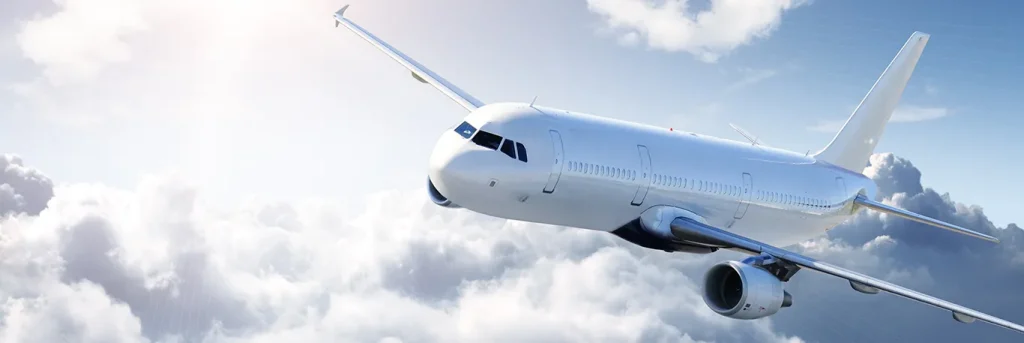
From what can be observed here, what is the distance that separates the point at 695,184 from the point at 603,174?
5.11 metres

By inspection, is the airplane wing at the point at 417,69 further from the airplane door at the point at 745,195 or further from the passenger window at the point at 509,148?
the airplane door at the point at 745,195

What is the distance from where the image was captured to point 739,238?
24922 millimetres

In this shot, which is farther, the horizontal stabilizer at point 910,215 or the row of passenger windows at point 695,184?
the horizontal stabilizer at point 910,215

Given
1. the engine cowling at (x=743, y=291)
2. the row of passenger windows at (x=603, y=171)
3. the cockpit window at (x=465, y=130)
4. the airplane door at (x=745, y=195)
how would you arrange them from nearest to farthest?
1. the cockpit window at (x=465, y=130)
2. the engine cowling at (x=743, y=291)
3. the row of passenger windows at (x=603, y=171)
4. the airplane door at (x=745, y=195)

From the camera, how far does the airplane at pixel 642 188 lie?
21844mm

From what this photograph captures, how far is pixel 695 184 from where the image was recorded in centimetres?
2766

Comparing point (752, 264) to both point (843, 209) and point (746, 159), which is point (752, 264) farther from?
point (843, 209)

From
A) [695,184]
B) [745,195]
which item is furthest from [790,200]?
[695,184]

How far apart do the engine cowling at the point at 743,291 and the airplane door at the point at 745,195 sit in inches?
237

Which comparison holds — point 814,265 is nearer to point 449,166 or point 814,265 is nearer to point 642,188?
point 642,188

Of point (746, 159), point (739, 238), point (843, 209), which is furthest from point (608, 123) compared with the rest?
point (843, 209)

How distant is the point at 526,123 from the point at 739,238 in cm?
792

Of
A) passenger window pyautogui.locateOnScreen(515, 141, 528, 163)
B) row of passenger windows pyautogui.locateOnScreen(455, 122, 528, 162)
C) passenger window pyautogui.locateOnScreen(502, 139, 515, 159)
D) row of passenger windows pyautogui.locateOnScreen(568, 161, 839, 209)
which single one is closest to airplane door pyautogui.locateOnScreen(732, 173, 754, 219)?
row of passenger windows pyautogui.locateOnScreen(568, 161, 839, 209)

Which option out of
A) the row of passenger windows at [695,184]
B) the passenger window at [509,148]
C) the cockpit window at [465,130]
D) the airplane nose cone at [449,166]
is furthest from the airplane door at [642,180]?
the airplane nose cone at [449,166]
